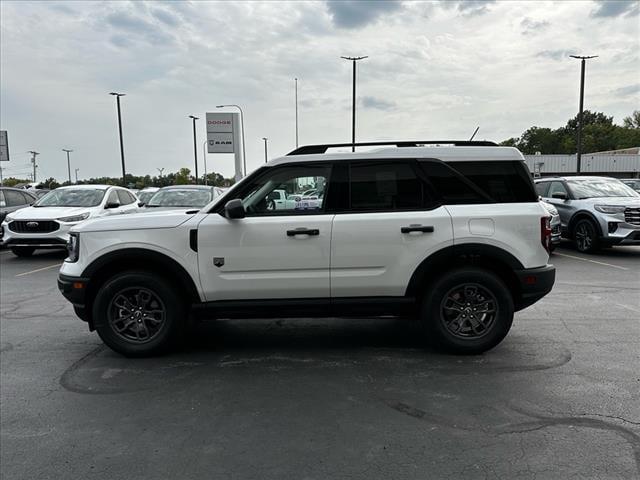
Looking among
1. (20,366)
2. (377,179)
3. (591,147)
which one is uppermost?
(591,147)

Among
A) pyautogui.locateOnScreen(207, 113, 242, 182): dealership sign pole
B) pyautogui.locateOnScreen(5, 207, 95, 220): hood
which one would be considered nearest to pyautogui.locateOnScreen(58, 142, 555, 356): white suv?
pyautogui.locateOnScreen(5, 207, 95, 220): hood

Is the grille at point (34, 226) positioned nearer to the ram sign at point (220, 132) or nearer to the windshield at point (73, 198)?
the windshield at point (73, 198)

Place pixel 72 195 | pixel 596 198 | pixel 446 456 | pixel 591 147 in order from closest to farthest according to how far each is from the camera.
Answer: pixel 446 456 < pixel 596 198 < pixel 72 195 < pixel 591 147

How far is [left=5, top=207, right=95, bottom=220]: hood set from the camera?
10852 mm

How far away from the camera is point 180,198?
1248 centimetres

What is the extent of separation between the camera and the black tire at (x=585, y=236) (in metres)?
11.0

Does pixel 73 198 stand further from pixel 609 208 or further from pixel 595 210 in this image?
pixel 609 208

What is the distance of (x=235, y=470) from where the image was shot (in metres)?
2.85

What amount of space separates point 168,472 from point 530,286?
3442 mm

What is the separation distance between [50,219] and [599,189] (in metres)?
12.7

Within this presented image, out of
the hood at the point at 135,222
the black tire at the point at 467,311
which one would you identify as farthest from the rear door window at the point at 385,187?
the hood at the point at 135,222

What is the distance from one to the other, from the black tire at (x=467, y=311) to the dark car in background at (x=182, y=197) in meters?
Answer: 8.53

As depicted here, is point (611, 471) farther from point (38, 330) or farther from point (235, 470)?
point (38, 330)

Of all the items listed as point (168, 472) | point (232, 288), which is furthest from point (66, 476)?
point (232, 288)
